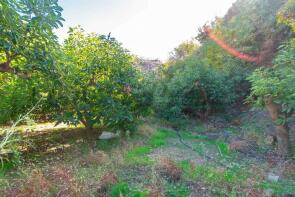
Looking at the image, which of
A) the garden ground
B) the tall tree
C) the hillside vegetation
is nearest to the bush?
the hillside vegetation

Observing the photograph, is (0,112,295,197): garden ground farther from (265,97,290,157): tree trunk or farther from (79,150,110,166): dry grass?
(265,97,290,157): tree trunk

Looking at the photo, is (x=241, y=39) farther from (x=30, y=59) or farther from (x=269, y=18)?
(x=30, y=59)

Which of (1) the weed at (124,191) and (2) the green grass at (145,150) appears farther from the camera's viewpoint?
(2) the green grass at (145,150)

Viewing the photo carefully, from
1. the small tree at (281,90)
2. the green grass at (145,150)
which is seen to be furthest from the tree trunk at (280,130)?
the green grass at (145,150)

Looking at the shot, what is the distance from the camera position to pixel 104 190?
369 cm

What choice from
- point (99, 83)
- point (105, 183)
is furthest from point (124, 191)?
point (99, 83)

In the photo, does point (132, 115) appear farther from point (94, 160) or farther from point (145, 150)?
point (94, 160)

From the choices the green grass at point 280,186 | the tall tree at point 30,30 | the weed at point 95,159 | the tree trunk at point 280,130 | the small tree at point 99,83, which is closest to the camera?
the tall tree at point 30,30

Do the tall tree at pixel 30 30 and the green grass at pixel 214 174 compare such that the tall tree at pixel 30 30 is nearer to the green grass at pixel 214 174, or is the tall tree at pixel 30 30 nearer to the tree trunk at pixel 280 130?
the green grass at pixel 214 174

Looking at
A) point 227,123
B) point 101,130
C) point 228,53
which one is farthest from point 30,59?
point 228,53

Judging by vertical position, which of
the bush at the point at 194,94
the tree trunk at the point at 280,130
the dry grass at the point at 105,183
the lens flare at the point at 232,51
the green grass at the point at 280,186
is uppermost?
the lens flare at the point at 232,51

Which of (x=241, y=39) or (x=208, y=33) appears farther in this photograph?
(x=208, y=33)

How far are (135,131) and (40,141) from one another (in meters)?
2.60

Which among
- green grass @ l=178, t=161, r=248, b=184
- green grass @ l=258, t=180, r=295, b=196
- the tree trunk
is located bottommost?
green grass @ l=258, t=180, r=295, b=196
